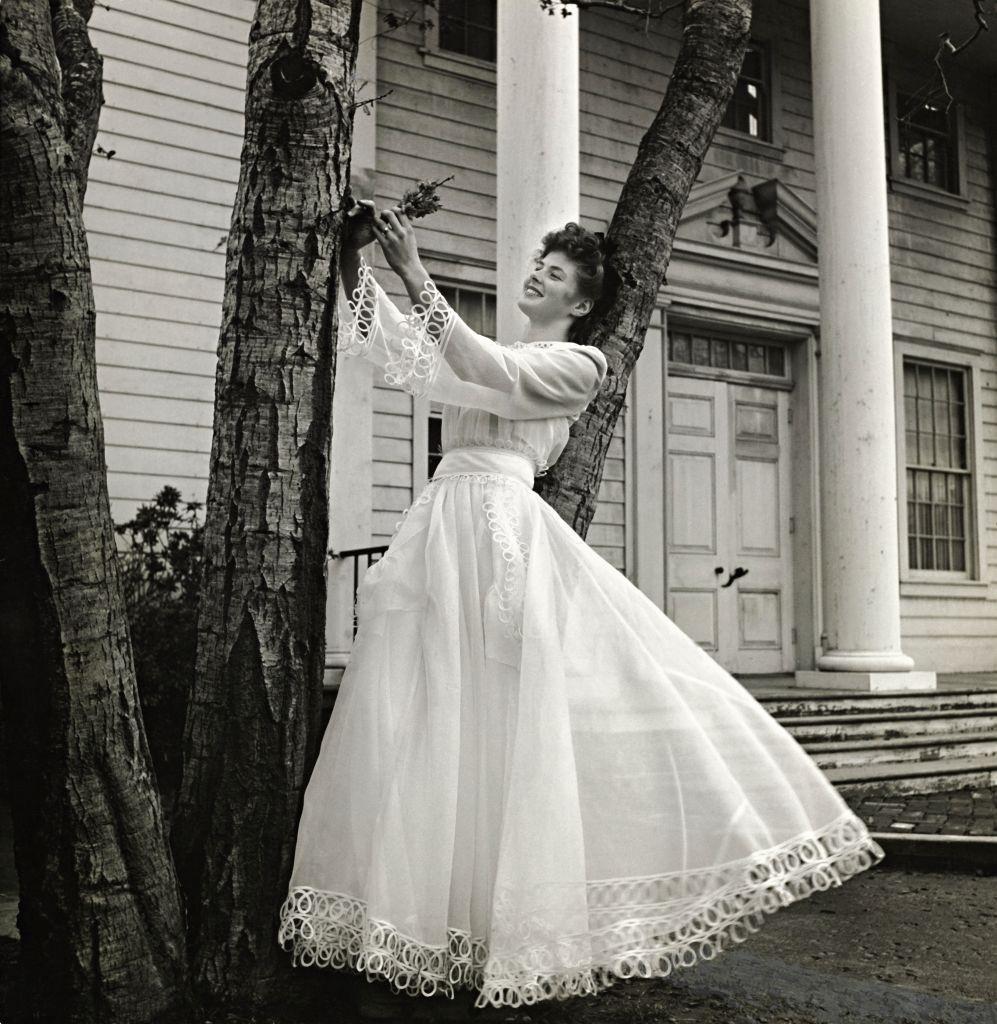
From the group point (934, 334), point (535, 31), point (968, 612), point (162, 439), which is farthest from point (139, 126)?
point (968, 612)

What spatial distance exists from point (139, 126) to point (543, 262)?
234 inches

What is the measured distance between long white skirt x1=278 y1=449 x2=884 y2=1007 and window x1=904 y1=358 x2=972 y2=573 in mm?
9800

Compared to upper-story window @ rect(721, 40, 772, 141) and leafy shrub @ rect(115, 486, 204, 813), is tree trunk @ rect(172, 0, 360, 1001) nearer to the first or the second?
leafy shrub @ rect(115, 486, 204, 813)

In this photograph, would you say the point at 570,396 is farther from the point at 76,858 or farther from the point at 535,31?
the point at 535,31

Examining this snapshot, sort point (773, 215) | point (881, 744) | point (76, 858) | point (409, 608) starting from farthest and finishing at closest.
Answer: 1. point (773, 215)
2. point (881, 744)
3. point (409, 608)
4. point (76, 858)

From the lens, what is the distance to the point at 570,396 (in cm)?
333

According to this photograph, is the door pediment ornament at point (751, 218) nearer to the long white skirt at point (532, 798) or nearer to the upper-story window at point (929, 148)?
the upper-story window at point (929, 148)

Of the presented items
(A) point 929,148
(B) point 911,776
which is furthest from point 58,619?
(A) point 929,148

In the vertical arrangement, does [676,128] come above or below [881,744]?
above

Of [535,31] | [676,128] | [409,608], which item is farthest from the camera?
[535,31]

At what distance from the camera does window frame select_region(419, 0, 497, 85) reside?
384 inches

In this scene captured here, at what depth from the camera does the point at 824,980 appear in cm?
376

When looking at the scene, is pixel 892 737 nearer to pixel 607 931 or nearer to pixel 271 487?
pixel 607 931

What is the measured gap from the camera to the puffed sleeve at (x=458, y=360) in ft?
9.98
